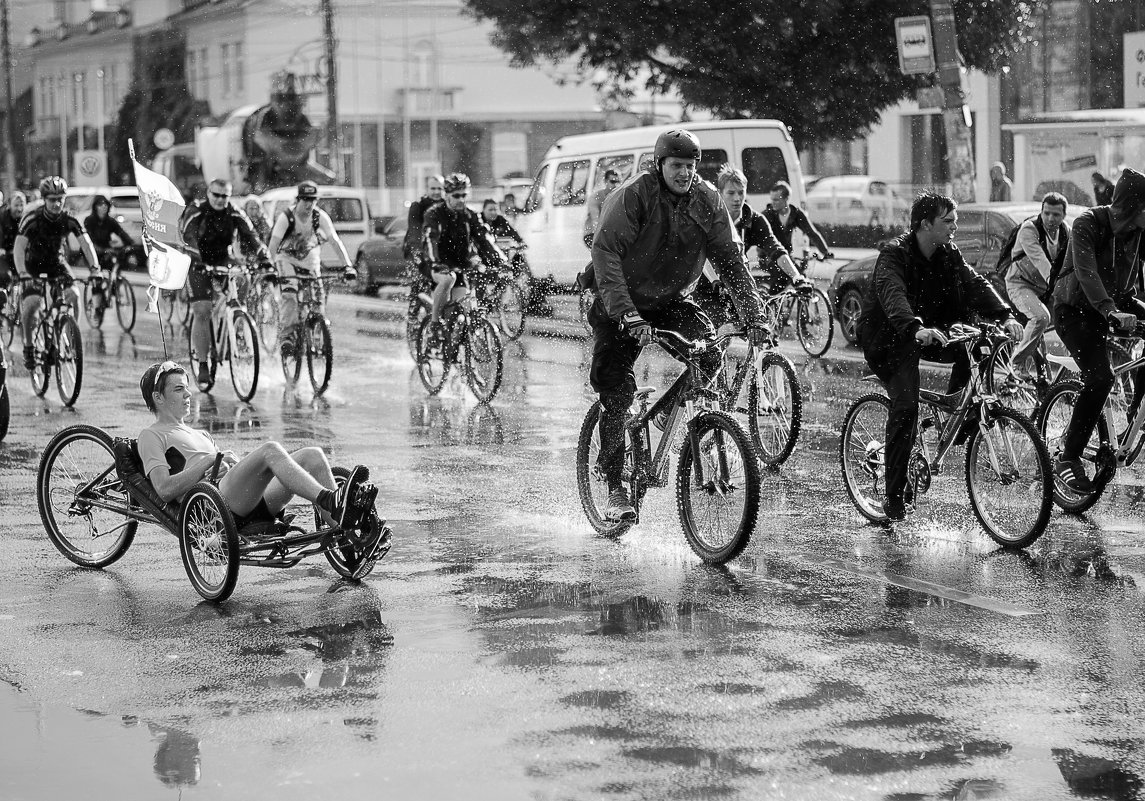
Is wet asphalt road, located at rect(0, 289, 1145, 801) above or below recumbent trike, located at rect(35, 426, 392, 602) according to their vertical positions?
below

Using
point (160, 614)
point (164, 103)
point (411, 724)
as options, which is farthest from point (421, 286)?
point (164, 103)

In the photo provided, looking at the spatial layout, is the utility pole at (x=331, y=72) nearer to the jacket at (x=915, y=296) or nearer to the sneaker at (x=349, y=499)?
the jacket at (x=915, y=296)

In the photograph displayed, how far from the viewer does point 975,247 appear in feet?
61.4

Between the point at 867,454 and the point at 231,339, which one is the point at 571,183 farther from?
the point at 867,454

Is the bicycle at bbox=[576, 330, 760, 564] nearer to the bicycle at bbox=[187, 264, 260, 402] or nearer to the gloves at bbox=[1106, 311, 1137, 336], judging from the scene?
the gloves at bbox=[1106, 311, 1137, 336]

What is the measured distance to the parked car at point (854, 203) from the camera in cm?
3402

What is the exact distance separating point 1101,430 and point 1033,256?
2.93 meters

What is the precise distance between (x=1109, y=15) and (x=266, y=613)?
3581 cm

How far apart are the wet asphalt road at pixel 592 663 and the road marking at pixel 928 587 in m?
0.02

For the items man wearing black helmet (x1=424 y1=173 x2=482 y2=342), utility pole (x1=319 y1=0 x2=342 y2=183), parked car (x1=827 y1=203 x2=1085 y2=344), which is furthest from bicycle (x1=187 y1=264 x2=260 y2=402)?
utility pole (x1=319 y1=0 x2=342 y2=183)

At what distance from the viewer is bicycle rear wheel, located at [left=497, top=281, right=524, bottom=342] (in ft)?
66.5

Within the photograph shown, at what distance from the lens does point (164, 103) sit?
7794 cm

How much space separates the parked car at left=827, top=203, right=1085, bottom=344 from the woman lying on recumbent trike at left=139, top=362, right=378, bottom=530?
1095 centimetres

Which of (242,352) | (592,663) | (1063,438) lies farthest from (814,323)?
(592,663)
